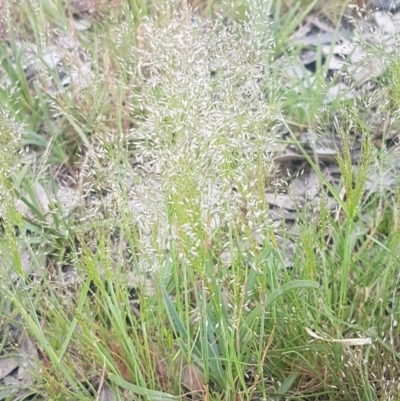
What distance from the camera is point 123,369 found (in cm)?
136

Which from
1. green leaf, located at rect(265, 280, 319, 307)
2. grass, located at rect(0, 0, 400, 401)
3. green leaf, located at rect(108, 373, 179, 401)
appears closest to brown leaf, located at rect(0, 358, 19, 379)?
grass, located at rect(0, 0, 400, 401)

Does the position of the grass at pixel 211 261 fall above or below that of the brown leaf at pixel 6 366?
above

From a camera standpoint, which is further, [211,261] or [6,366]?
[6,366]

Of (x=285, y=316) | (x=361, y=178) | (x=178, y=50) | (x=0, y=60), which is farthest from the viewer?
(x=0, y=60)

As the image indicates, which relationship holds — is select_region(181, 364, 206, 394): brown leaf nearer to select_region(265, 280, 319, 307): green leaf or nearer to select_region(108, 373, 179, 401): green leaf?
select_region(108, 373, 179, 401): green leaf

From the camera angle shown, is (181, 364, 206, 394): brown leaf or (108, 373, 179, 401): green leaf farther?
(181, 364, 206, 394): brown leaf

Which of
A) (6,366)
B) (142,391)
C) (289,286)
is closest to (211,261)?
(289,286)

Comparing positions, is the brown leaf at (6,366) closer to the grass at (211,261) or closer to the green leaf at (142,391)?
the grass at (211,261)

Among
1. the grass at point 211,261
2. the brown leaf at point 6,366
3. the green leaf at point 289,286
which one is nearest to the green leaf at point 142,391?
the grass at point 211,261

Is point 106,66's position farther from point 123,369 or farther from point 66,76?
point 123,369

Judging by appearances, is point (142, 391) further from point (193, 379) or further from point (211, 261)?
point (211, 261)

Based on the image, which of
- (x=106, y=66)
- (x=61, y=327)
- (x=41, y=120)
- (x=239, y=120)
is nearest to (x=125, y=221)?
(x=239, y=120)

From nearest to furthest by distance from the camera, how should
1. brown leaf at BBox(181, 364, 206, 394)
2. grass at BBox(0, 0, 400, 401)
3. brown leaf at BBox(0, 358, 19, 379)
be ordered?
grass at BBox(0, 0, 400, 401)
brown leaf at BBox(181, 364, 206, 394)
brown leaf at BBox(0, 358, 19, 379)

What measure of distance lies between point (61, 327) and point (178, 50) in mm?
666
